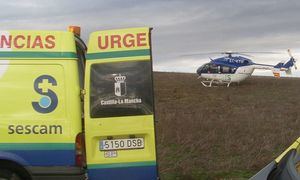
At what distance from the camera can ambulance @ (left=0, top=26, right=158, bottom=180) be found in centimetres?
670

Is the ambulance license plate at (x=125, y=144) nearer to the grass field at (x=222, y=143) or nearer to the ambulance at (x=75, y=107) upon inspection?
the ambulance at (x=75, y=107)

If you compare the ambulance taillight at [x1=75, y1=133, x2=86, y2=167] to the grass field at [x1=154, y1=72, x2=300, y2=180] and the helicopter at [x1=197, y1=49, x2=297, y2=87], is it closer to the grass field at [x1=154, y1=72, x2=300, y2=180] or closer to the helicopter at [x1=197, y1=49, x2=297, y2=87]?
the grass field at [x1=154, y1=72, x2=300, y2=180]

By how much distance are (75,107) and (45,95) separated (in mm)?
395

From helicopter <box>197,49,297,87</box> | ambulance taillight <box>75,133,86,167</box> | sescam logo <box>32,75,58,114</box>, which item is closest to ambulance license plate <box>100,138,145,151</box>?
ambulance taillight <box>75,133,86,167</box>

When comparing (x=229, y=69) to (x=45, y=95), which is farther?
(x=229, y=69)

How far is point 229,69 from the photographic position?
44.3 metres

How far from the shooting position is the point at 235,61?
149ft

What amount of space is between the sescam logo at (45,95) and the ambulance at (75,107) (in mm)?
12

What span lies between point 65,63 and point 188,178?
161 inches

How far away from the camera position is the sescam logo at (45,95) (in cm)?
673

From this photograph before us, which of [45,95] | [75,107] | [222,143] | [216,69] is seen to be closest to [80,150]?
[75,107]

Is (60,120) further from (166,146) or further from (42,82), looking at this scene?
(166,146)

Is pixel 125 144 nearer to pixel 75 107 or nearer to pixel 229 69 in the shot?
pixel 75 107

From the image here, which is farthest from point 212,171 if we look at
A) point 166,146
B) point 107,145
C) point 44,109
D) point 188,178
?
point 44,109
